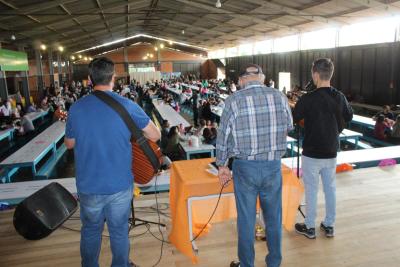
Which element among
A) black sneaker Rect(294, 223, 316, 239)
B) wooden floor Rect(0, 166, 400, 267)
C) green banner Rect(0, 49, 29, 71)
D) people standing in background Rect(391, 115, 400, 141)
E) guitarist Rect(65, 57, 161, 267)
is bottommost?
wooden floor Rect(0, 166, 400, 267)

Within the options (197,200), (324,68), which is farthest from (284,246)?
(324,68)

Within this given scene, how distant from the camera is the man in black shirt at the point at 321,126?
8.48ft

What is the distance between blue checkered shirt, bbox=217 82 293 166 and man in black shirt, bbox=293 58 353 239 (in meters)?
0.62

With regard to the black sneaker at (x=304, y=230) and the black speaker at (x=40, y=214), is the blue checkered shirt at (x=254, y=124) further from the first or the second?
the black speaker at (x=40, y=214)

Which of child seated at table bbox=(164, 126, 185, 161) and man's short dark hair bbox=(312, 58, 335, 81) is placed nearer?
man's short dark hair bbox=(312, 58, 335, 81)

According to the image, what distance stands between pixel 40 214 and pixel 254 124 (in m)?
1.98

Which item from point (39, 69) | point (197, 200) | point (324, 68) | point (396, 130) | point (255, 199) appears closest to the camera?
point (255, 199)

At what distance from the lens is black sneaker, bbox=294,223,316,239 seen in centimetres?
284

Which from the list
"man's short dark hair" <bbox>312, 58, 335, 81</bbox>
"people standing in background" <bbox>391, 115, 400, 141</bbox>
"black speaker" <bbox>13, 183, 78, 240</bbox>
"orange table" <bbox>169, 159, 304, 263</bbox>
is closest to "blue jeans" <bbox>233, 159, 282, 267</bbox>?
"orange table" <bbox>169, 159, 304, 263</bbox>

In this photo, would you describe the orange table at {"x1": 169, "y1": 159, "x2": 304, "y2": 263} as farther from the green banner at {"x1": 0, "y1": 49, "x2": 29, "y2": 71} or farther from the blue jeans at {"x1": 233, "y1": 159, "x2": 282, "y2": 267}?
the green banner at {"x1": 0, "y1": 49, "x2": 29, "y2": 71}

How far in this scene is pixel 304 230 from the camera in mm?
2898

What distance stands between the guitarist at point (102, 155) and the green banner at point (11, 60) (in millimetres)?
10865

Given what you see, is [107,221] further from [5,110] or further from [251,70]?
[5,110]

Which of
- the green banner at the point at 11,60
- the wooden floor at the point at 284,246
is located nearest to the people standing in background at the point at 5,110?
the green banner at the point at 11,60
